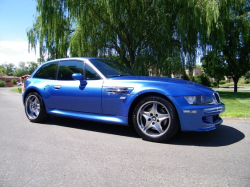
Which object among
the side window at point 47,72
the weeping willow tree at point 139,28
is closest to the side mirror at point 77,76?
the side window at point 47,72

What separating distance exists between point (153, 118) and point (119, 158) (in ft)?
3.18

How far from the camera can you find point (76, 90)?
4207 millimetres

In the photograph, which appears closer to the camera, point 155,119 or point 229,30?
point 155,119

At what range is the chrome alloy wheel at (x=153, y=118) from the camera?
135 inches

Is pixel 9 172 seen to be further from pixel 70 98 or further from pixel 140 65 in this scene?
pixel 140 65

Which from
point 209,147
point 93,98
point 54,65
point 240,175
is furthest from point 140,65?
point 240,175

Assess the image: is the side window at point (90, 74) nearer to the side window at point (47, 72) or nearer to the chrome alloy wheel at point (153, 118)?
the side window at point (47, 72)

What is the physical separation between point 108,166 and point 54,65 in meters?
3.22

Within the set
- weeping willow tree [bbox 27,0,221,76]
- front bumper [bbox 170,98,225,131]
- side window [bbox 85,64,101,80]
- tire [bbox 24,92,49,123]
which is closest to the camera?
front bumper [bbox 170,98,225,131]

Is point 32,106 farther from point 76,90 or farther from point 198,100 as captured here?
point 198,100

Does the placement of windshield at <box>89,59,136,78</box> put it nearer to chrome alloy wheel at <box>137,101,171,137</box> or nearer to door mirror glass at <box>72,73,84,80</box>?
door mirror glass at <box>72,73,84,80</box>

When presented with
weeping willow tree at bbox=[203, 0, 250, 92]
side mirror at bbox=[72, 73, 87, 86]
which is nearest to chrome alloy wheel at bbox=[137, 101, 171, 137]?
side mirror at bbox=[72, 73, 87, 86]

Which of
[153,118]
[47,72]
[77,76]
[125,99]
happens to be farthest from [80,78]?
[153,118]

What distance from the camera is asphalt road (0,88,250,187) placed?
7.34 feet
